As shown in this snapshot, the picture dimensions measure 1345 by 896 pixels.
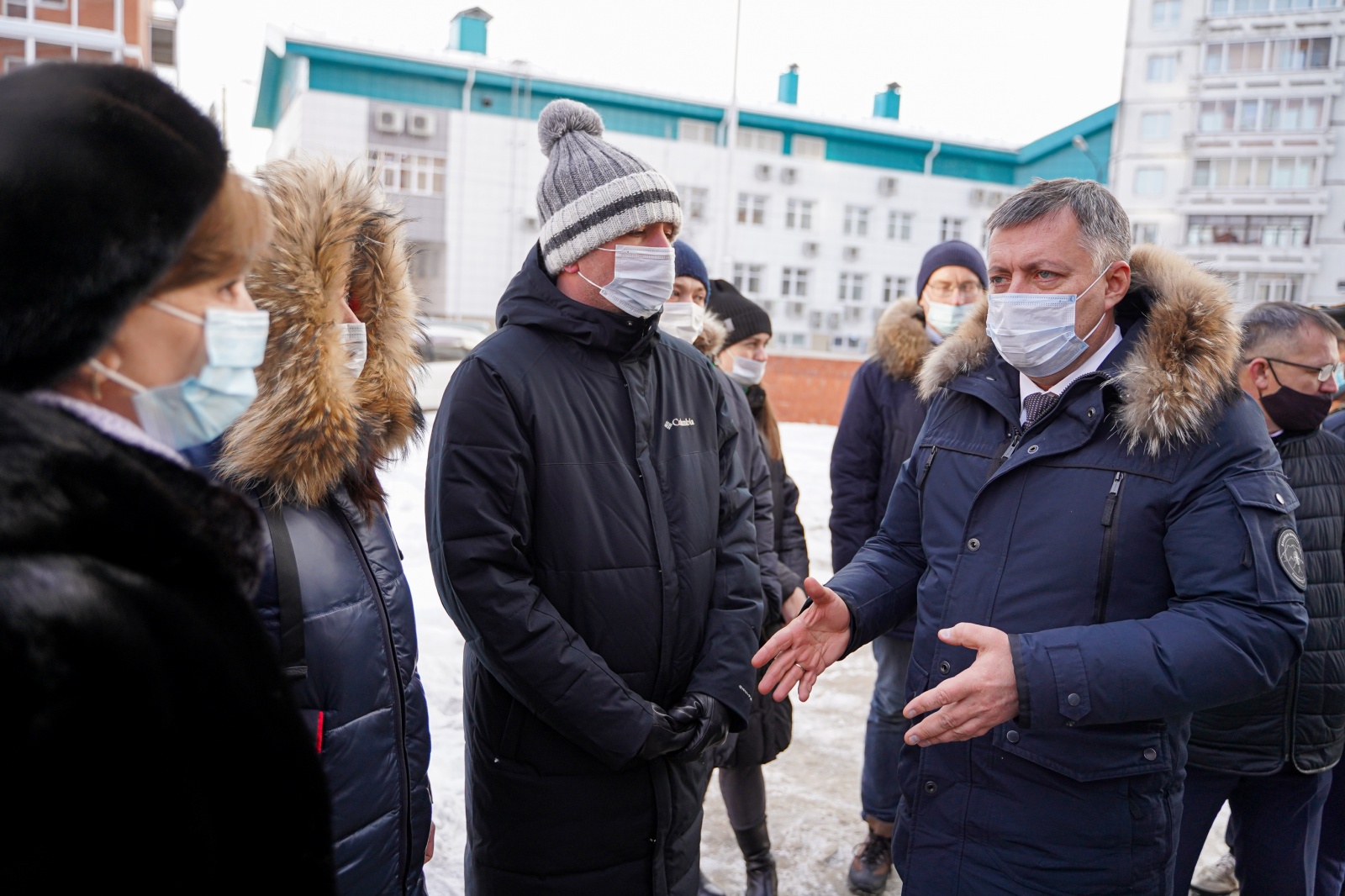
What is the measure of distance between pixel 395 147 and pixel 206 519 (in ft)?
112

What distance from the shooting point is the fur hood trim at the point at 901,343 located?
392 centimetres

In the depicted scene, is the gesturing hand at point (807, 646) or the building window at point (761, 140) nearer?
the gesturing hand at point (807, 646)

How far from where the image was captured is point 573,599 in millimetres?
2244

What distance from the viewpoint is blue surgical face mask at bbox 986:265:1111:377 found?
2.15 metres

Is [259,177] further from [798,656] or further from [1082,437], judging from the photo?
[1082,437]

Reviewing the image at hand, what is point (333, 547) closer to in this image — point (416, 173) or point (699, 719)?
point (699, 719)

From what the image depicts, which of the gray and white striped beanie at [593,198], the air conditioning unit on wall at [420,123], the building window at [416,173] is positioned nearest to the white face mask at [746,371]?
the gray and white striped beanie at [593,198]

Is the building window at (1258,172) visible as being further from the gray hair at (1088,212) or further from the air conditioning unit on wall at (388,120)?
the gray hair at (1088,212)

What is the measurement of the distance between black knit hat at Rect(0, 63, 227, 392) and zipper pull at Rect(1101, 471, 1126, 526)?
1786 millimetres

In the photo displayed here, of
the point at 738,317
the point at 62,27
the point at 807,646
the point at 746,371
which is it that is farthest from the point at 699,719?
the point at 62,27

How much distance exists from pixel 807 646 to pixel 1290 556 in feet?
3.45

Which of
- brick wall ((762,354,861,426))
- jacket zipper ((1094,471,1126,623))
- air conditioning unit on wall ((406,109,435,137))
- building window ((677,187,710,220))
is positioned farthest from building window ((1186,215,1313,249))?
jacket zipper ((1094,471,1126,623))

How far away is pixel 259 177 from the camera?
209 centimetres

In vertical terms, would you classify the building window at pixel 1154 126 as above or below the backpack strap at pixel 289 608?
above
